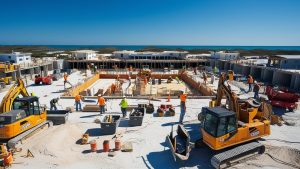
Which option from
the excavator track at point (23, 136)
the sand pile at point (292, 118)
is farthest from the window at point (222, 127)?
the excavator track at point (23, 136)

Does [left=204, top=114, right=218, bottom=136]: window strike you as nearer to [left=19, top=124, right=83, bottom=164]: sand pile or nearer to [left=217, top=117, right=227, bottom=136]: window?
[left=217, top=117, right=227, bottom=136]: window

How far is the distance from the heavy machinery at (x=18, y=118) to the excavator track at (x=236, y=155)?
27.5 ft

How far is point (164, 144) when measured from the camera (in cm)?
1130

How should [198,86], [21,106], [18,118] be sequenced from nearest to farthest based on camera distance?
[18,118] < [21,106] < [198,86]

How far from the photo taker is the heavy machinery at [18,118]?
1009 centimetres

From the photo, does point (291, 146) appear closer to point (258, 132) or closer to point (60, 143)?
point (258, 132)

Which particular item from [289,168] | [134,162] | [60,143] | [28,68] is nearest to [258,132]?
[289,168]

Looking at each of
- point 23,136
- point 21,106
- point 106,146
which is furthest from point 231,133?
point 21,106

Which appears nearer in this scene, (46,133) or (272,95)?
(46,133)

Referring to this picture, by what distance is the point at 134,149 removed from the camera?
427 inches

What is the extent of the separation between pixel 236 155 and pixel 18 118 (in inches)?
376

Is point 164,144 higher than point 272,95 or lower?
lower

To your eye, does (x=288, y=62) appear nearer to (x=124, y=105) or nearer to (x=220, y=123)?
(x=124, y=105)

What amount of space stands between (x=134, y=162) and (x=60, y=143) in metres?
3.84
